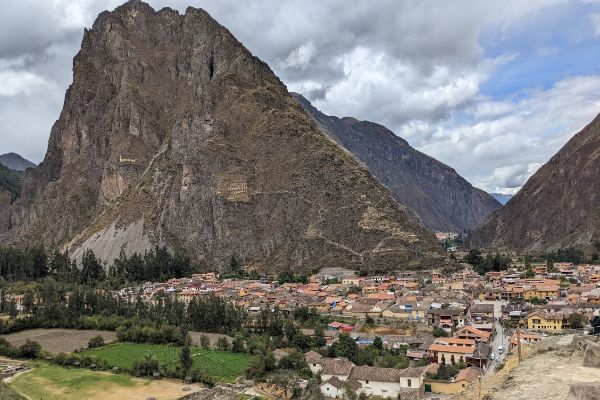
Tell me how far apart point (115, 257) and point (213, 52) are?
65.8 meters

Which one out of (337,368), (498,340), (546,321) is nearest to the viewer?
(337,368)

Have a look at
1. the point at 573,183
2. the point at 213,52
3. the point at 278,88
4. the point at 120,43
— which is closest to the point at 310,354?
the point at 278,88

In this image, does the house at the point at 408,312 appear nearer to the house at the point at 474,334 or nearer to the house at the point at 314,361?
the house at the point at 474,334

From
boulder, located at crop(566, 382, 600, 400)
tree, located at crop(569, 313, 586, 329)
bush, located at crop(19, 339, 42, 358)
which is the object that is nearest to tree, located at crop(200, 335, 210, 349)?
bush, located at crop(19, 339, 42, 358)

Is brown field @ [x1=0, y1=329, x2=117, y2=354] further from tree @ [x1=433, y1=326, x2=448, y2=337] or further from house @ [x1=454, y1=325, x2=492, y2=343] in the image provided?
house @ [x1=454, y1=325, x2=492, y2=343]

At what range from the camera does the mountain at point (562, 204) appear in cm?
14950

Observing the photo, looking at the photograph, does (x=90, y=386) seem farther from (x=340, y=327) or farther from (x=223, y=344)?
(x=340, y=327)

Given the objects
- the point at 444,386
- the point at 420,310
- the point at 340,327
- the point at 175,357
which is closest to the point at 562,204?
the point at 420,310

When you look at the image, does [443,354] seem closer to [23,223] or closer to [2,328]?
[2,328]

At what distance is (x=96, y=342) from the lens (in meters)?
62.0

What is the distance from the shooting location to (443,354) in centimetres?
5012

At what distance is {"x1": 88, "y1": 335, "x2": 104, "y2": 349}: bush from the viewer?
6157 centimetres

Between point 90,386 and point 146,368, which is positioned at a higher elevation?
point 146,368

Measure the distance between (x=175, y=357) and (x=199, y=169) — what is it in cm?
8255
